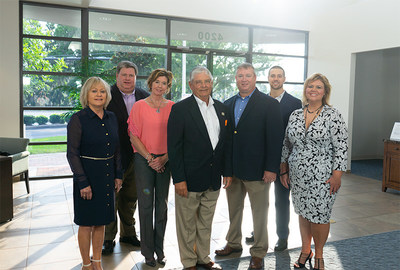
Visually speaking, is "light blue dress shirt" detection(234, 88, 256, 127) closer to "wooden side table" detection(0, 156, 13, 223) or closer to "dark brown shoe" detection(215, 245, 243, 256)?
"dark brown shoe" detection(215, 245, 243, 256)

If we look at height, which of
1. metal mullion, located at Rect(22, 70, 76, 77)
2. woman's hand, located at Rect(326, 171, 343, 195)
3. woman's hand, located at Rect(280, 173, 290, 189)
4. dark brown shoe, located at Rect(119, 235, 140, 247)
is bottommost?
dark brown shoe, located at Rect(119, 235, 140, 247)

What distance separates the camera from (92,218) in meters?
2.71

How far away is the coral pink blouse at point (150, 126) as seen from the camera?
9.98ft

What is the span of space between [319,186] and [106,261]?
2.08 meters

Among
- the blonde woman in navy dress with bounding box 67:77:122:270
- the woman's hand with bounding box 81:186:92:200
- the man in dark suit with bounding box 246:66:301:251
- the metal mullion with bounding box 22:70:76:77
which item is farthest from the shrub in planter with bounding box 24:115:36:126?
the man in dark suit with bounding box 246:66:301:251

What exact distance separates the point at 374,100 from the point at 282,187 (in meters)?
7.32

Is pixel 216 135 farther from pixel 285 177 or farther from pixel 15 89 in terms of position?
pixel 15 89

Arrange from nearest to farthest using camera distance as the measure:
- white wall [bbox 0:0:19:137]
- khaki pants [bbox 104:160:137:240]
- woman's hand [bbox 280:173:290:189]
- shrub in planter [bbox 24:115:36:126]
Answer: woman's hand [bbox 280:173:290:189] → khaki pants [bbox 104:160:137:240] → white wall [bbox 0:0:19:137] → shrub in planter [bbox 24:115:36:126]

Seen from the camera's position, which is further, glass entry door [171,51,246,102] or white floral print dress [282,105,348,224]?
glass entry door [171,51,246,102]

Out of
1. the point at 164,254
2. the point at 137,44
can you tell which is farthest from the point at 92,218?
the point at 137,44

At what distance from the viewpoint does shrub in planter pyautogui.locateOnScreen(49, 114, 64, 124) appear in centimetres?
691

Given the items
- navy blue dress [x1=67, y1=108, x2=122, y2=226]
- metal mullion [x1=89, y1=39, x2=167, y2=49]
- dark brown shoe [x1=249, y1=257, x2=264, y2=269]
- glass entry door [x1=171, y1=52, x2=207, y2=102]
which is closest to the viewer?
navy blue dress [x1=67, y1=108, x2=122, y2=226]

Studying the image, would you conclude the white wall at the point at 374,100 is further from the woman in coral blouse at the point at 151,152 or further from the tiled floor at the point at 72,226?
the woman in coral blouse at the point at 151,152

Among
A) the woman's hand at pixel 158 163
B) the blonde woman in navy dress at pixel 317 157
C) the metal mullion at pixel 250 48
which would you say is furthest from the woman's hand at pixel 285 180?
the metal mullion at pixel 250 48
